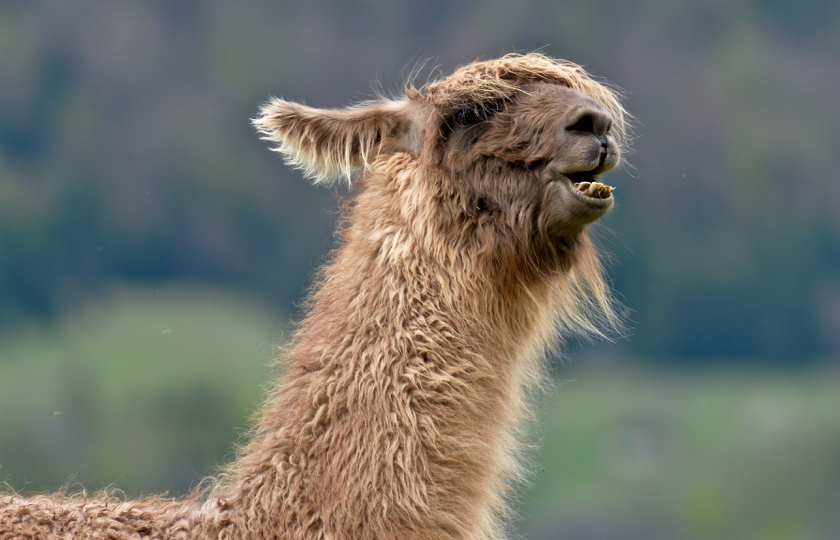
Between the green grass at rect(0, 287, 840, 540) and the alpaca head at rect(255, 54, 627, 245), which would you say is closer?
the alpaca head at rect(255, 54, 627, 245)

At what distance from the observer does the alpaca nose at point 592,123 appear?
239 centimetres

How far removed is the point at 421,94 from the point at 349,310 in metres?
0.82

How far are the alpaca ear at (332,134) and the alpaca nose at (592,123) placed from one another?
1.91 ft

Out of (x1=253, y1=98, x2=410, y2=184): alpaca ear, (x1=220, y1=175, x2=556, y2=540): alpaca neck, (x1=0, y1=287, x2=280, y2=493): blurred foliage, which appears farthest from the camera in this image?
(x1=0, y1=287, x2=280, y2=493): blurred foliage

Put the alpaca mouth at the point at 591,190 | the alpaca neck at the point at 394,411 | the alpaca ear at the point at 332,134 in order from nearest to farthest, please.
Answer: the alpaca neck at the point at 394,411
the alpaca mouth at the point at 591,190
the alpaca ear at the point at 332,134

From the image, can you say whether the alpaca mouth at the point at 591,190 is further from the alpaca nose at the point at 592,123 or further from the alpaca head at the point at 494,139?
the alpaca nose at the point at 592,123

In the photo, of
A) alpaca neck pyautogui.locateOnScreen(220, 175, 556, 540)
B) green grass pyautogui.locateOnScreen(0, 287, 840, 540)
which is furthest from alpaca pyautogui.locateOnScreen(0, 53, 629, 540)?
green grass pyautogui.locateOnScreen(0, 287, 840, 540)

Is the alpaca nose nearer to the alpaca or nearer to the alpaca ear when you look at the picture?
the alpaca

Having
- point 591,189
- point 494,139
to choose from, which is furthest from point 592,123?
point 494,139

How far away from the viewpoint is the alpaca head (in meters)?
2.40

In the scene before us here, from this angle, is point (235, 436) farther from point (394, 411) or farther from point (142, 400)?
point (394, 411)

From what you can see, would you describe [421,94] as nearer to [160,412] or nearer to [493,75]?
[493,75]

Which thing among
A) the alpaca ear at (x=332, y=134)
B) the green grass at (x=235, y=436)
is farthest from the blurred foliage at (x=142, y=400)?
the alpaca ear at (x=332, y=134)

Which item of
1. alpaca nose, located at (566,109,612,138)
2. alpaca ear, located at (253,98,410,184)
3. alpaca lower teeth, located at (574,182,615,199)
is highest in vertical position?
alpaca nose, located at (566,109,612,138)
